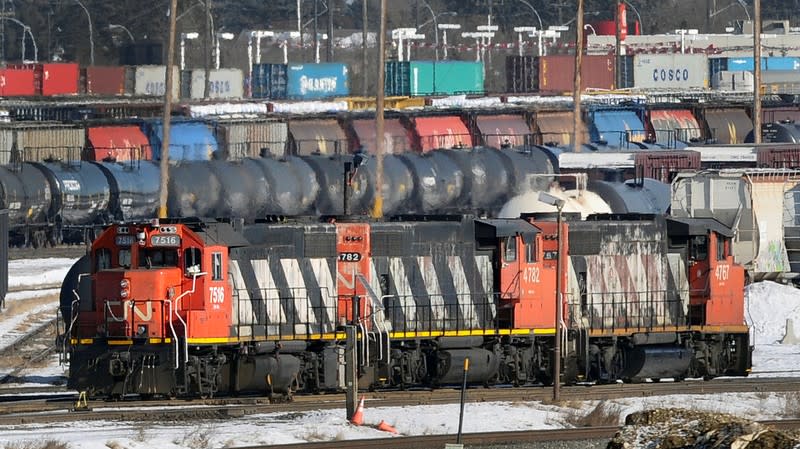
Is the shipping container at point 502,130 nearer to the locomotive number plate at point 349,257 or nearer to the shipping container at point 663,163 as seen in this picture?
the shipping container at point 663,163

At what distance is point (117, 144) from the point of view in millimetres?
61875

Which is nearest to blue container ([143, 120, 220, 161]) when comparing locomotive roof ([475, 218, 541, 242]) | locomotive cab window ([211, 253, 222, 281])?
locomotive roof ([475, 218, 541, 242])

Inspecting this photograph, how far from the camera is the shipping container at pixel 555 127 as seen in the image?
241 ft

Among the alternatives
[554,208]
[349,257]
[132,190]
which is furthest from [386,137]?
[349,257]

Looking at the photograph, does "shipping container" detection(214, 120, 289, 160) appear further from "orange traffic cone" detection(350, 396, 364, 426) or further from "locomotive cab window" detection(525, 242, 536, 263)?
"orange traffic cone" detection(350, 396, 364, 426)

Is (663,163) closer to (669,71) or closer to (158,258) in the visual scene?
(158,258)

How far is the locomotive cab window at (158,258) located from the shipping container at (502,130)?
48026mm

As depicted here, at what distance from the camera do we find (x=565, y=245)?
2741 centimetres

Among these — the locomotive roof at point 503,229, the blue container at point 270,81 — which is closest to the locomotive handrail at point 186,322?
the locomotive roof at point 503,229

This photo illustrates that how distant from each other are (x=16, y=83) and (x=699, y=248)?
73.0 m

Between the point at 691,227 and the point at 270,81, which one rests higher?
the point at 270,81

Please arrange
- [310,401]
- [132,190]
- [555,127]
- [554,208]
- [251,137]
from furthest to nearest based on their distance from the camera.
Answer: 1. [555,127]
2. [251,137]
3. [132,190]
4. [554,208]
5. [310,401]

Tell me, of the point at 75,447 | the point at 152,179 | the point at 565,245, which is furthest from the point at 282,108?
the point at 75,447

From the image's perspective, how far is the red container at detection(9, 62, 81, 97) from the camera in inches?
3802
